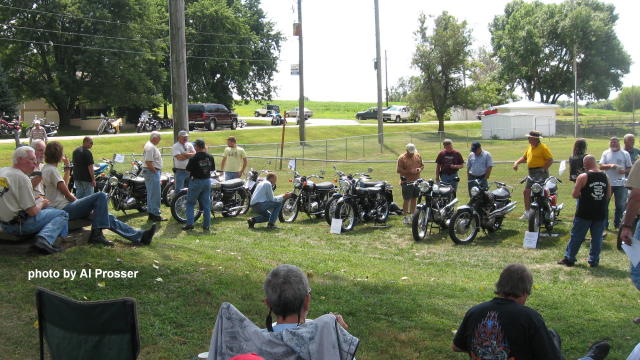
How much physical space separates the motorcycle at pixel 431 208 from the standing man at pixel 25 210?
686 cm

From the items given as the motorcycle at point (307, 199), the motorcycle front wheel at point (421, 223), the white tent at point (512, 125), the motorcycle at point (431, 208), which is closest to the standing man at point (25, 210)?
the motorcycle front wheel at point (421, 223)

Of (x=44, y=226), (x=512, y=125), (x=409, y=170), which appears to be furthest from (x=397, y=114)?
(x=44, y=226)

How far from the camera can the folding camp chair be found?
144 inches

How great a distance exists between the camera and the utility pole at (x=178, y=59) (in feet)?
43.5

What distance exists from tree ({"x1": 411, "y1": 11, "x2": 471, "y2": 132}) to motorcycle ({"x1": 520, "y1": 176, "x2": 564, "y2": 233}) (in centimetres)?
3832

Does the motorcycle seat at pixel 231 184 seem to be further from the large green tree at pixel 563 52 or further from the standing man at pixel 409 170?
the large green tree at pixel 563 52

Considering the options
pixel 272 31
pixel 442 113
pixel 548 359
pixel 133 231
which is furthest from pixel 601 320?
pixel 272 31

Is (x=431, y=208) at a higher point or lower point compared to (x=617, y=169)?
lower

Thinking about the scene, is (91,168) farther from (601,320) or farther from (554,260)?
(601,320)

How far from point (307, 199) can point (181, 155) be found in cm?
301

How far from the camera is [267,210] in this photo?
13.8 m

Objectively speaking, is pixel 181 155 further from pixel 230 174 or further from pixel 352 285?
pixel 352 285

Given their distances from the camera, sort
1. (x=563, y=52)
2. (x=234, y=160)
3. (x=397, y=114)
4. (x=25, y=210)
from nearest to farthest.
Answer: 1. (x=25, y=210)
2. (x=234, y=160)
3. (x=397, y=114)
4. (x=563, y=52)

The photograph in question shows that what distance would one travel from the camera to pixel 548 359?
393cm
